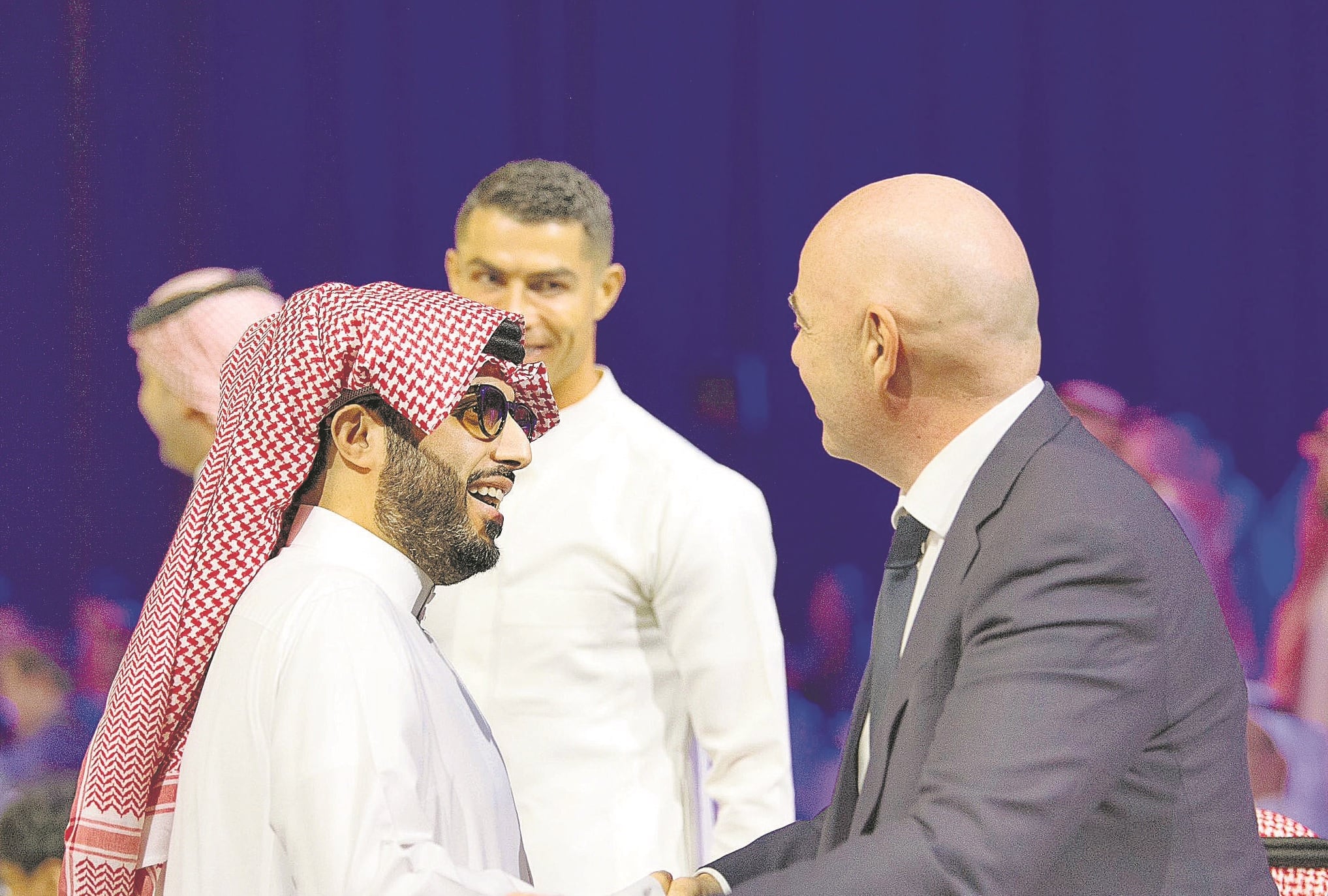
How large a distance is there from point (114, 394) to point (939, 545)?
2.69m

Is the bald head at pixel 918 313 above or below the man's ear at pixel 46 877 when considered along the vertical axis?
above

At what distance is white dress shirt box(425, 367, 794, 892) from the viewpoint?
9.23ft

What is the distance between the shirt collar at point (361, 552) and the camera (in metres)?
1.86

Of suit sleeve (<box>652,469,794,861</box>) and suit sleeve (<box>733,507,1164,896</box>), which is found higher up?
suit sleeve (<box>733,507,1164,896</box>)

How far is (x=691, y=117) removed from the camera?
12.5ft

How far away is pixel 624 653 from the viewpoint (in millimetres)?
2869

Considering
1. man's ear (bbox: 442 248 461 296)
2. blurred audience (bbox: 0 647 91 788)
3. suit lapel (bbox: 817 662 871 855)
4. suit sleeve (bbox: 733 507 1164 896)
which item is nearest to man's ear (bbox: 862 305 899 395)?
suit sleeve (bbox: 733 507 1164 896)

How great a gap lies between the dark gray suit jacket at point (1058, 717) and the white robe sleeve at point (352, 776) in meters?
0.35

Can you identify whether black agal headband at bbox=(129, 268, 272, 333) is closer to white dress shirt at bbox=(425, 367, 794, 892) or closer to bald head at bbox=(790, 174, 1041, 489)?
white dress shirt at bbox=(425, 367, 794, 892)

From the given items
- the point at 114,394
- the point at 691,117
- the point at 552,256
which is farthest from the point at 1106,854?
the point at 114,394

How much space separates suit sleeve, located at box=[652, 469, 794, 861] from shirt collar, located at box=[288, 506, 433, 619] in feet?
3.25

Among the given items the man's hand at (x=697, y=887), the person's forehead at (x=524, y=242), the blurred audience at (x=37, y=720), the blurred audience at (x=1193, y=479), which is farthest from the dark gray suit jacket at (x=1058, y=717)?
the blurred audience at (x=37, y=720)

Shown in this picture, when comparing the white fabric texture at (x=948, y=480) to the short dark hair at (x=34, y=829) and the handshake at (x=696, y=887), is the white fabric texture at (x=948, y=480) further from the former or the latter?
the short dark hair at (x=34, y=829)

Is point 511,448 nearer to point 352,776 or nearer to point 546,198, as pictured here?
point 352,776
